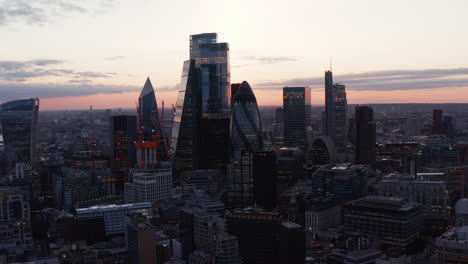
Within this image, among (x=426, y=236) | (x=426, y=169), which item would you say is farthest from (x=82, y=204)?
(x=426, y=169)

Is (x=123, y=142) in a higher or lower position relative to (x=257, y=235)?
higher

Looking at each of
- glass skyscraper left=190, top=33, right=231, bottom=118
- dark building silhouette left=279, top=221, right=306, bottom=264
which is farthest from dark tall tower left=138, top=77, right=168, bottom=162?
dark building silhouette left=279, top=221, right=306, bottom=264

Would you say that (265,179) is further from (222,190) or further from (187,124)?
(187,124)

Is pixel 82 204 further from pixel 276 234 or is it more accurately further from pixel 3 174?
pixel 3 174

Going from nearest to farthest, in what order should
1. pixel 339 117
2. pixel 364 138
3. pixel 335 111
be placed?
pixel 364 138 < pixel 339 117 < pixel 335 111

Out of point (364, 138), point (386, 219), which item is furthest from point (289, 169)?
point (386, 219)
